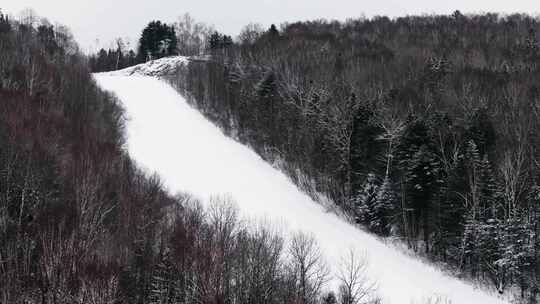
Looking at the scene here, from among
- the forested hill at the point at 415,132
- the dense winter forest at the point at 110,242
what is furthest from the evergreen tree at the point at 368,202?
the dense winter forest at the point at 110,242

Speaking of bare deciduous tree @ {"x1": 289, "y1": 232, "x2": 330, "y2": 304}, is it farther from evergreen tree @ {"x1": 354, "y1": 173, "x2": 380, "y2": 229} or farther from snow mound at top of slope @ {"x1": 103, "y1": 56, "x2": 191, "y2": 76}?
snow mound at top of slope @ {"x1": 103, "y1": 56, "x2": 191, "y2": 76}

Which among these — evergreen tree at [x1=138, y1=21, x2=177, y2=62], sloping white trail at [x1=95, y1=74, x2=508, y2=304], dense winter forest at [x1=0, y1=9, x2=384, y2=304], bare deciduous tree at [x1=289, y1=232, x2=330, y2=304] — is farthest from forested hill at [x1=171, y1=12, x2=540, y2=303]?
evergreen tree at [x1=138, y1=21, x2=177, y2=62]

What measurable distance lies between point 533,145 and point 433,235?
12.9 meters

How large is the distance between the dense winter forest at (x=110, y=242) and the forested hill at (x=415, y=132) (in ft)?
35.4

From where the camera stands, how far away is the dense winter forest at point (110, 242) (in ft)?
58.4

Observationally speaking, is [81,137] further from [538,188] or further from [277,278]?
[538,188]

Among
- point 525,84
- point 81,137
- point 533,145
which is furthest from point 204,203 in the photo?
point 525,84

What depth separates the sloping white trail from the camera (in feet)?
105

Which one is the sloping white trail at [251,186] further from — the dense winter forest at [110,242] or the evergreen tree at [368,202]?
the dense winter forest at [110,242]

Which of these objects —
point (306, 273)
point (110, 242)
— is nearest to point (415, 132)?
point (306, 273)

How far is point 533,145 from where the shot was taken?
40281 mm

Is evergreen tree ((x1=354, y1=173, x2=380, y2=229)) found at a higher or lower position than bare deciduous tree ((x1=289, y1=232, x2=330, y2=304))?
higher

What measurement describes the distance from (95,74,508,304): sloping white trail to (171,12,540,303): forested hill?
10.4 feet

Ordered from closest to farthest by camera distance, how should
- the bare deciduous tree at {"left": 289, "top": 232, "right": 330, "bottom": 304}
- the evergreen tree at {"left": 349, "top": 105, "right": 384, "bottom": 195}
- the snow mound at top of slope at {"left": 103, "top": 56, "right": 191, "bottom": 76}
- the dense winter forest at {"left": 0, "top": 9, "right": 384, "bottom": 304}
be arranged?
A: the dense winter forest at {"left": 0, "top": 9, "right": 384, "bottom": 304}
the bare deciduous tree at {"left": 289, "top": 232, "right": 330, "bottom": 304}
the evergreen tree at {"left": 349, "top": 105, "right": 384, "bottom": 195}
the snow mound at top of slope at {"left": 103, "top": 56, "right": 191, "bottom": 76}
